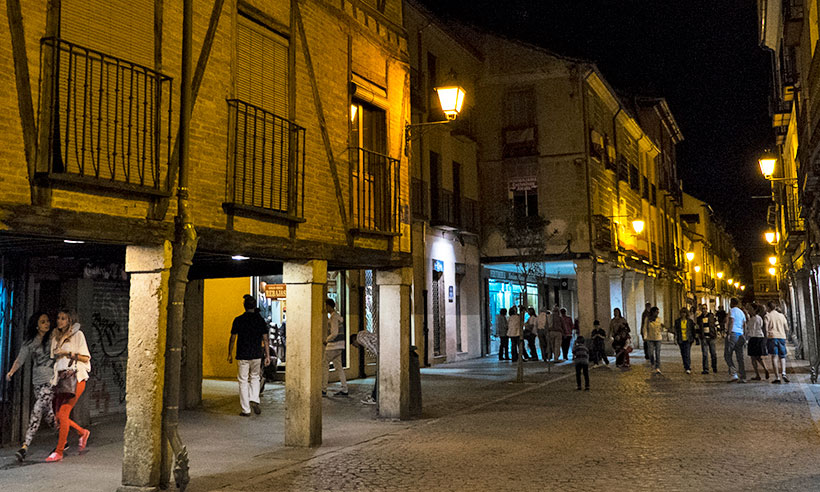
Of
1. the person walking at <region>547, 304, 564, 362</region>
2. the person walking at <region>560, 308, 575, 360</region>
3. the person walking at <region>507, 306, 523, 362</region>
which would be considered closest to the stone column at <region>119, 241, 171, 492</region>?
the person walking at <region>507, 306, 523, 362</region>

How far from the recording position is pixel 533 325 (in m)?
24.9

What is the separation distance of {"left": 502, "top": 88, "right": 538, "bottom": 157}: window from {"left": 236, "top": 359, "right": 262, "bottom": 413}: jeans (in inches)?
712

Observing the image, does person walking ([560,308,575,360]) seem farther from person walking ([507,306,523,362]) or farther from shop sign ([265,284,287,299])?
shop sign ([265,284,287,299])

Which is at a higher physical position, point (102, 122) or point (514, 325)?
point (102, 122)

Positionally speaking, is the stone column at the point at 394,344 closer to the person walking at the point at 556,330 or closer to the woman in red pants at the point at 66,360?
the woman in red pants at the point at 66,360

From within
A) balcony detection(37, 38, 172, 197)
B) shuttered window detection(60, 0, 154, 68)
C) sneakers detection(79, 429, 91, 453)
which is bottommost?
sneakers detection(79, 429, 91, 453)

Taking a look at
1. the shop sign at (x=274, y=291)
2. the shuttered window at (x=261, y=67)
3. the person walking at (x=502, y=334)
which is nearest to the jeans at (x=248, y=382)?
the shuttered window at (x=261, y=67)

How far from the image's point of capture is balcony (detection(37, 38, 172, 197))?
6.27 m

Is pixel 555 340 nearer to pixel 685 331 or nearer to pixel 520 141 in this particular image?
pixel 685 331

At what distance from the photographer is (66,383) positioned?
8.79 metres

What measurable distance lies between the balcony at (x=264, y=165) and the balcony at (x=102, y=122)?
104 centimetres

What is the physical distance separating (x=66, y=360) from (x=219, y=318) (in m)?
9.51

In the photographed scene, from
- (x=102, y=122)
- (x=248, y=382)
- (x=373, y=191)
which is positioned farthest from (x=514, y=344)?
(x=102, y=122)

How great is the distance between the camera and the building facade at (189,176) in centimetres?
635
